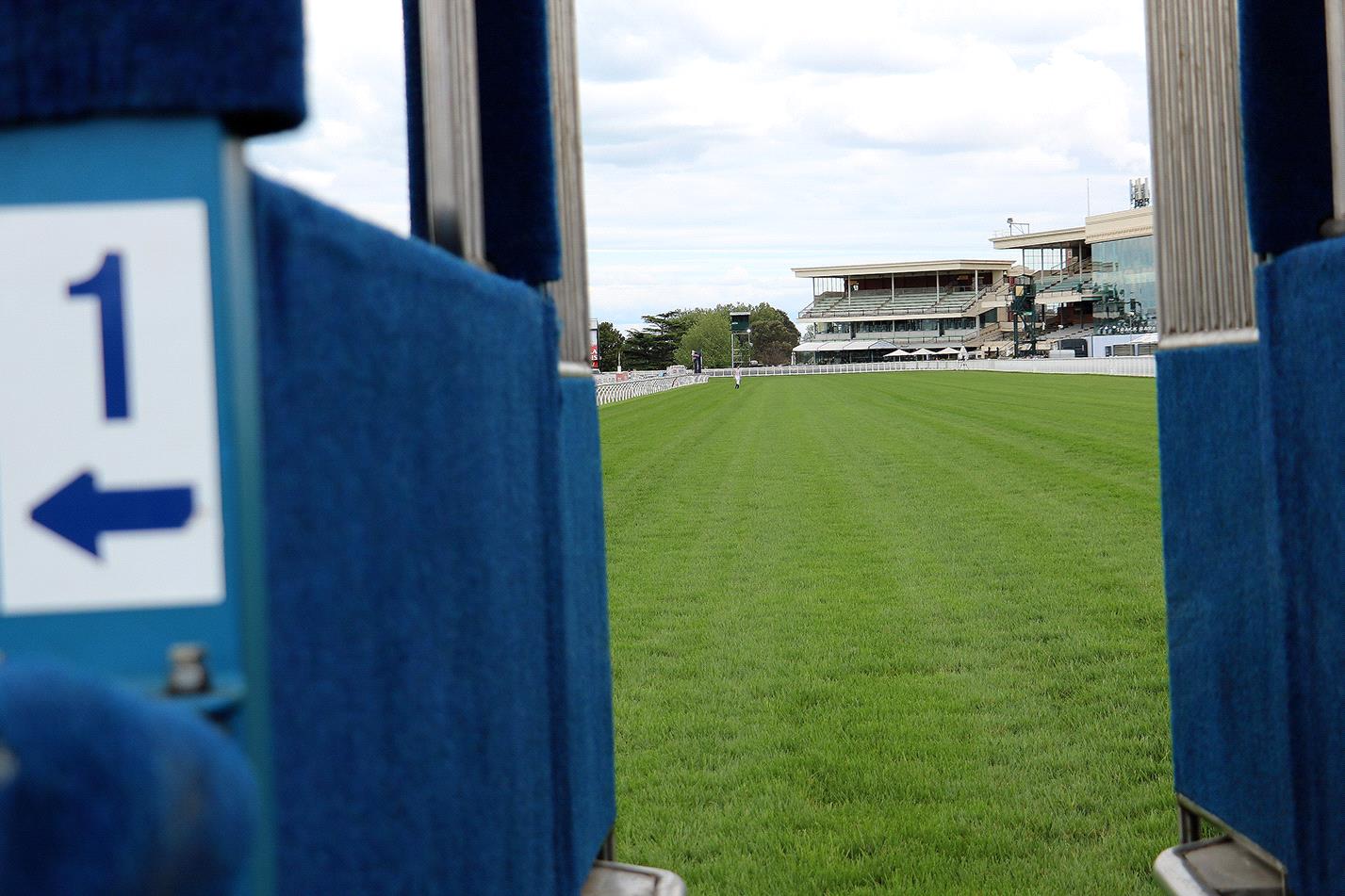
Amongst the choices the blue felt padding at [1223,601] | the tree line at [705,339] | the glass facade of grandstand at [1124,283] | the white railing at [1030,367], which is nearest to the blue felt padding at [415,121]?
the blue felt padding at [1223,601]

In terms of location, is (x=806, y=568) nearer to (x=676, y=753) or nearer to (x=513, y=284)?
(x=676, y=753)

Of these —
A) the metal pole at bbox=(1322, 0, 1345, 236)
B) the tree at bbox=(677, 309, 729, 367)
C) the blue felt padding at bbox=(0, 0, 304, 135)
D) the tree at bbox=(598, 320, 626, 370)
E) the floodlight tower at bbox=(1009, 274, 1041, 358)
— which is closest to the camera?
the blue felt padding at bbox=(0, 0, 304, 135)

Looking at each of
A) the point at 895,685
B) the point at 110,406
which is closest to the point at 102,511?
the point at 110,406

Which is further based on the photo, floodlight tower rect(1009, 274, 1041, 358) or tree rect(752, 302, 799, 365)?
tree rect(752, 302, 799, 365)

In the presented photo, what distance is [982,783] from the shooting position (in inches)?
185

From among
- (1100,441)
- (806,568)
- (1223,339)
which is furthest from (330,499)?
(1100,441)

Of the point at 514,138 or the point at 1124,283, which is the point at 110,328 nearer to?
the point at 514,138

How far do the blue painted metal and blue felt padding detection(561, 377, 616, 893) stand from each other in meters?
1.82

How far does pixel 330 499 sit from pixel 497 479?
0.90 metres

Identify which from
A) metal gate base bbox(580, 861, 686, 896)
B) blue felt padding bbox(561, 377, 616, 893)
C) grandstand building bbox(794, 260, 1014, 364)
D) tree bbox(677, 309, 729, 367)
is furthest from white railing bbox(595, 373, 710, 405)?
tree bbox(677, 309, 729, 367)

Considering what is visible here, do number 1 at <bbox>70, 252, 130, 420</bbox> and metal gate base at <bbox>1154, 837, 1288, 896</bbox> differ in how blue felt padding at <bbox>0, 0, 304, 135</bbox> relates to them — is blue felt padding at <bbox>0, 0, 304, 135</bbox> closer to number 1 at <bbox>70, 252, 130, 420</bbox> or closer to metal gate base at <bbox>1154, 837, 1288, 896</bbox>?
number 1 at <bbox>70, 252, 130, 420</bbox>

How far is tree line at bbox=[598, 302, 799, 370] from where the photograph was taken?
126875 mm

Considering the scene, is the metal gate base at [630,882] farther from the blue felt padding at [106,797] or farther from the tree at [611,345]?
the tree at [611,345]

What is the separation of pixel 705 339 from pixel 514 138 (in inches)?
5557
